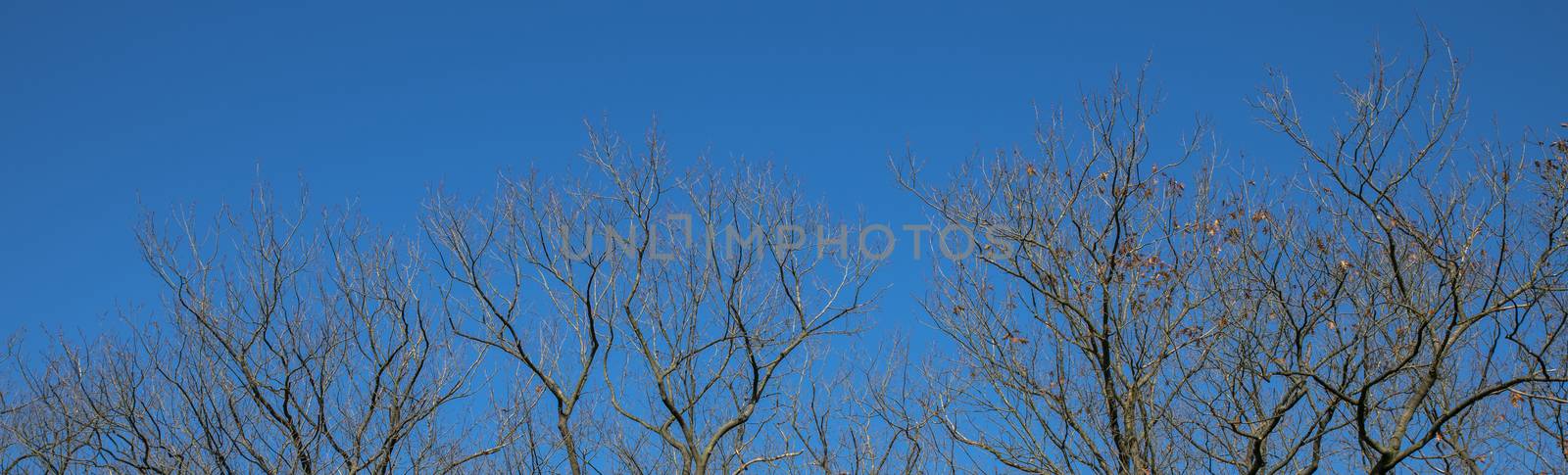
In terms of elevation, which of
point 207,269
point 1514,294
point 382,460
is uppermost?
point 207,269

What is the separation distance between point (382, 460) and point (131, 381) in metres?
2.17

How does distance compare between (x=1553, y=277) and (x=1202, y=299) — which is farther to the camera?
(x=1202, y=299)

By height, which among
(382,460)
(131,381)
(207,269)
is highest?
(207,269)

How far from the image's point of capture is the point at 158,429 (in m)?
9.41

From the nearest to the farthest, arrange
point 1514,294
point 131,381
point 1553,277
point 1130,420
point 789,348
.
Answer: point 1514,294, point 1553,277, point 1130,420, point 789,348, point 131,381

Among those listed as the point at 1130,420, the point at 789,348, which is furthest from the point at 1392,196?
the point at 789,348

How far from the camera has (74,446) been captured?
1014cm

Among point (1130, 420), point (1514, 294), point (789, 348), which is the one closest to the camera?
point (1514, 294)

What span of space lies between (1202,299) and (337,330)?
6.59m

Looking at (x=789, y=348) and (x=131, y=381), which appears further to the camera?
(x=131, y=381)

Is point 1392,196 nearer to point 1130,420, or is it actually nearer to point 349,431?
point 1130,420

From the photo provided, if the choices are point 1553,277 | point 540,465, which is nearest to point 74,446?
point 540,465

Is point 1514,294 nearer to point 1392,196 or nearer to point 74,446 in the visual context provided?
point 1392,196

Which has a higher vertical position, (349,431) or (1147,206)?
(1147,206)
